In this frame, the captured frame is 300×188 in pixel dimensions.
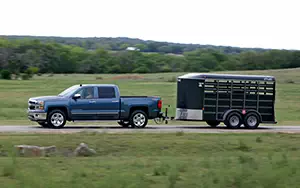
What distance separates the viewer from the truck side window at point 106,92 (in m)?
25.9

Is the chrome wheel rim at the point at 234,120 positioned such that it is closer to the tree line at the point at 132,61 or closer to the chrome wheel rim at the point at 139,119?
the chrome wheel rim at the point at 139,119

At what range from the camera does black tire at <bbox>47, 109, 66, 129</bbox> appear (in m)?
25.1

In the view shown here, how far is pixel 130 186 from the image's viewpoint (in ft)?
35.7

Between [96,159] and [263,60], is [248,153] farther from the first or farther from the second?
[263,60]

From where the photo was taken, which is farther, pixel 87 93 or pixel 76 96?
pixel 87 93

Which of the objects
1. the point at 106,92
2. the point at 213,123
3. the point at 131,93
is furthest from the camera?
the point at 131,93

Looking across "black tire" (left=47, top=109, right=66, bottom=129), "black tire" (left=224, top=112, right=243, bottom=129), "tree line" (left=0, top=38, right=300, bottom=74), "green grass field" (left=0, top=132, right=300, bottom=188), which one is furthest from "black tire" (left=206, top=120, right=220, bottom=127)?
"tree line" (left=0, top=38, right=300, bottom=74)

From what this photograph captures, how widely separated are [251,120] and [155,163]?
13680 mm

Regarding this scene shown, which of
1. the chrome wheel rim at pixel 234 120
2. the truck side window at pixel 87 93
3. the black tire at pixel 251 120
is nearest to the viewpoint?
the truck side window at pixel 87 93

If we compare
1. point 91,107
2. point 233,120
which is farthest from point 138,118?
point 233,120

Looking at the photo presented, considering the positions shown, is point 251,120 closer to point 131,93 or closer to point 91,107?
point 91,107

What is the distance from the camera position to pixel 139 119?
26.6 meters

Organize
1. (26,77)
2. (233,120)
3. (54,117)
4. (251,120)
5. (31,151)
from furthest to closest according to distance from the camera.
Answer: (26,77) → (251,120) → (233,120) → (54,117) → (31,151)

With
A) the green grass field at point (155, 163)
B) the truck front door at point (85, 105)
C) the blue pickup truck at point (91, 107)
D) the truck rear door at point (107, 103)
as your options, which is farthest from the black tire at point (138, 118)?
the green grass field at point (155, 163)
